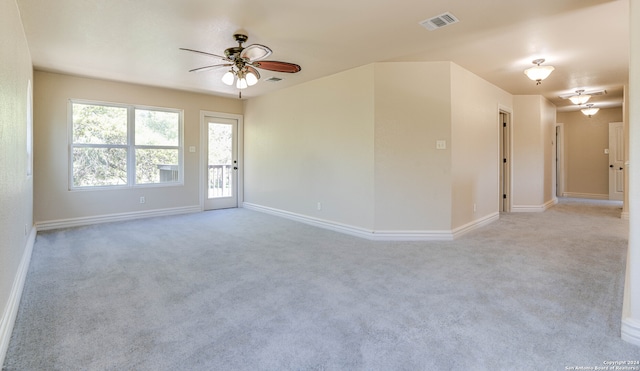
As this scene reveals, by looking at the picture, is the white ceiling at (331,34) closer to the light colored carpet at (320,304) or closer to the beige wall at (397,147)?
the beige wall at (397,147)

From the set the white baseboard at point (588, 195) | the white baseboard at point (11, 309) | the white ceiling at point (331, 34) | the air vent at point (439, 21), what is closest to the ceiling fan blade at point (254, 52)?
the white ceiling at point (331, 34)

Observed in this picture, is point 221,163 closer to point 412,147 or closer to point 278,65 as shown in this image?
point 278,65

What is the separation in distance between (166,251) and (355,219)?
8.27 ft

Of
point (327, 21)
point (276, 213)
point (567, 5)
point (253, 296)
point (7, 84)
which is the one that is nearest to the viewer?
point (7, 84)

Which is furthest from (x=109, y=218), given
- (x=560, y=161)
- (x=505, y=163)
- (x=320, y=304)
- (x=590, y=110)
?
(x=560, y=161)

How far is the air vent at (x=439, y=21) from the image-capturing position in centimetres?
296

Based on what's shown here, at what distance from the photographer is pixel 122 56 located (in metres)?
4.18

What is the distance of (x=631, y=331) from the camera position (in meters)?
1.89

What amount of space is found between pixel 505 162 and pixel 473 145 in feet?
6.99

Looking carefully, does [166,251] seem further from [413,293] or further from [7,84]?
[413,293]

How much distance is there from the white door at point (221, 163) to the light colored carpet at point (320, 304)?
2.65 metres

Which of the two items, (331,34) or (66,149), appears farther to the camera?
(66,149)

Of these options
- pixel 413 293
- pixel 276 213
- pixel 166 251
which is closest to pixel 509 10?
pixel 413 293

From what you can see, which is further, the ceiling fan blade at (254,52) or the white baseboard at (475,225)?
the white baseboard at (475,225)
